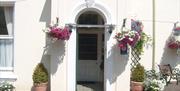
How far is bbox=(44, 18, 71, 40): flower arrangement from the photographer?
15.5m

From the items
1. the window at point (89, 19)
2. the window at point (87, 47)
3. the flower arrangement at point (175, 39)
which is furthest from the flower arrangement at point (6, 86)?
the flower arrangement at point (175, 39)

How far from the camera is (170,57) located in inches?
714

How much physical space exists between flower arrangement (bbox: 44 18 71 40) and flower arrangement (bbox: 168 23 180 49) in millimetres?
4638

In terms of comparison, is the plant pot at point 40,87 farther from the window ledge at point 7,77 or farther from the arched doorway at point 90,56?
the arched doorway at point 90,56

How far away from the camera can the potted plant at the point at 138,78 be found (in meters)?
16.2

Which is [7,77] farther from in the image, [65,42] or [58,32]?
[58,32]

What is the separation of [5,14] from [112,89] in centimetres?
526

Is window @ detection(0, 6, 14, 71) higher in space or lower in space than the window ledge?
higher

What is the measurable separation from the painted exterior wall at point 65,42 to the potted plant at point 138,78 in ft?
1.13

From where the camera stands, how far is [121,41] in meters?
15.6

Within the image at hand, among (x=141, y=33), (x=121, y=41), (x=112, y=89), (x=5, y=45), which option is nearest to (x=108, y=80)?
(x=112, y=89)

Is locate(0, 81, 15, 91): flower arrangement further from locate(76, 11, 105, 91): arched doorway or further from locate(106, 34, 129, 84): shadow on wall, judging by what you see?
locate(106, 34, 129, 84): shadow on wall

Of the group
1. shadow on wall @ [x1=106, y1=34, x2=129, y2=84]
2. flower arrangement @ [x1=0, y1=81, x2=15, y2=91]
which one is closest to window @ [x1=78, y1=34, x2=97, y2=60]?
shadow on wall @ [x1=106, y1=34, x2=129, y2=84]

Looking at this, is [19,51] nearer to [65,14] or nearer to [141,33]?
[65,14]
